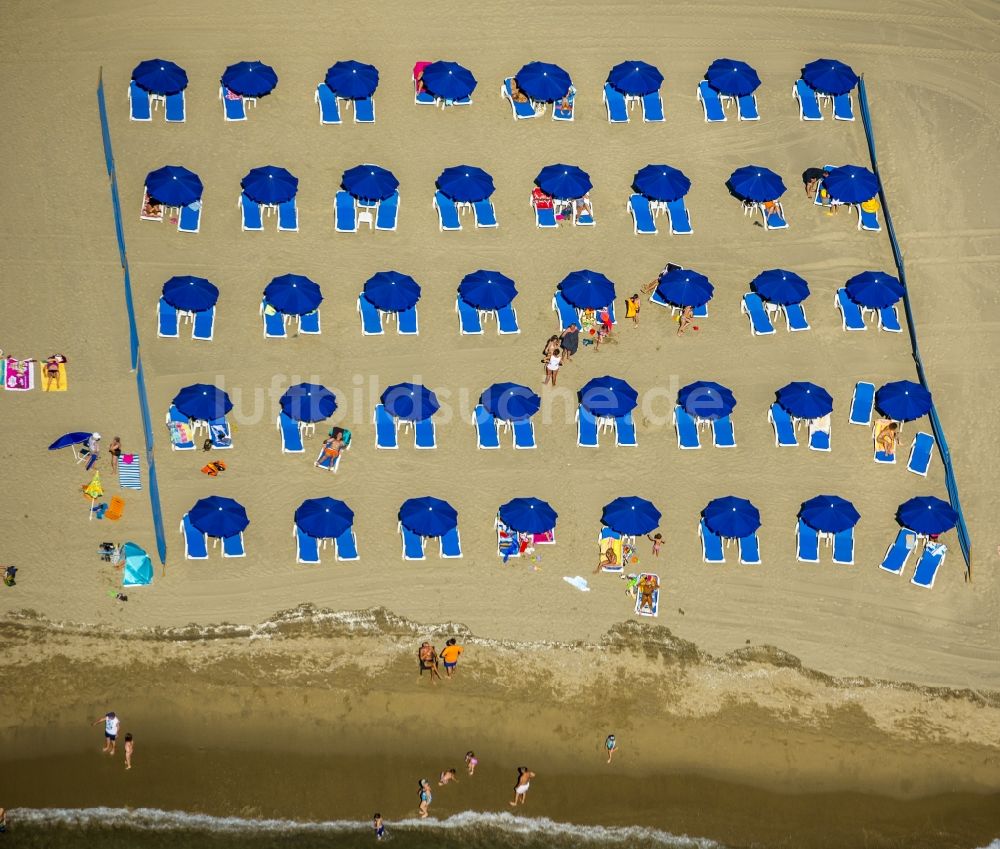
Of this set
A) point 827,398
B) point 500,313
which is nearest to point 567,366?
point 500,313

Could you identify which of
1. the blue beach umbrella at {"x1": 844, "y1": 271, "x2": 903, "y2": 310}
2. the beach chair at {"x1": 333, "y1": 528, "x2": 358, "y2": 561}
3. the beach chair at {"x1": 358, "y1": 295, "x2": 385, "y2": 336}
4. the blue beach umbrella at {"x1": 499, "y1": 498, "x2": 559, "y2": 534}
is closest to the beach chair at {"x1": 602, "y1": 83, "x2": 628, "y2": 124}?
the blue beach umbrella at {"x1": 844, "y1": 271, "x2": 903, "y2": 310}

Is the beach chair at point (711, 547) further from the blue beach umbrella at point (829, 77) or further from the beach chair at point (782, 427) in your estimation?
the blue beach umbrella at point (829, 77)

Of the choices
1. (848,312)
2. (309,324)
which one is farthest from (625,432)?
(309,324)

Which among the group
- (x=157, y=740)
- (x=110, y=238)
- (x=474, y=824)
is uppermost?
(x=110, y=238)

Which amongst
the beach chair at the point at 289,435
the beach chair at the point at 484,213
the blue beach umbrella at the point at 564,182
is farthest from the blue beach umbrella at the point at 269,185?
the blue beach umbrella at the point at 564,182

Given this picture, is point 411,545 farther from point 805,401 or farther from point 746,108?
point 746,108

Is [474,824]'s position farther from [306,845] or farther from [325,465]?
[325,465]

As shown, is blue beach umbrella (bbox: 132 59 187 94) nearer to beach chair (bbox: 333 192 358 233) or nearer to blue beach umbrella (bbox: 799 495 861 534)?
beach chair (bbox: 333 192 358 233)
